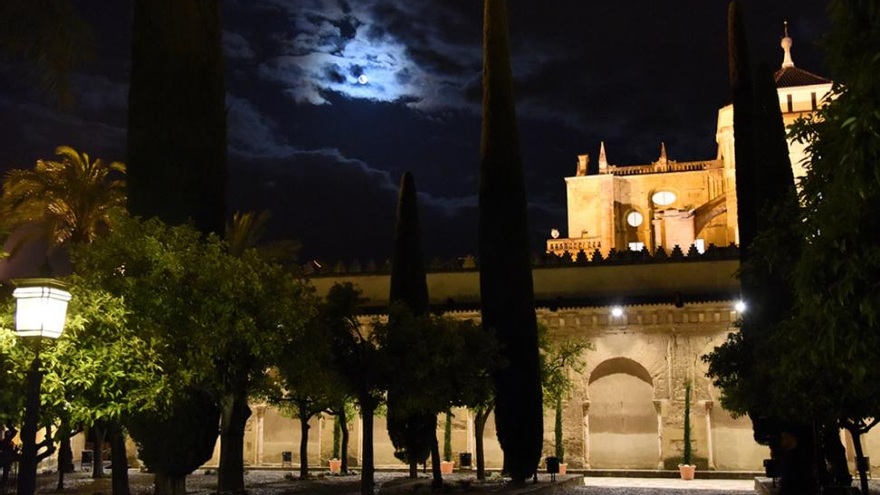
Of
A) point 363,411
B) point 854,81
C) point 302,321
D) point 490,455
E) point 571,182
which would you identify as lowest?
point 490,455

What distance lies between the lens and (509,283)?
67.7ft

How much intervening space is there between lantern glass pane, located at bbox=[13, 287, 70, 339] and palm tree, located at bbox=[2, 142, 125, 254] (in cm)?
1790

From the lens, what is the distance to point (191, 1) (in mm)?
13742

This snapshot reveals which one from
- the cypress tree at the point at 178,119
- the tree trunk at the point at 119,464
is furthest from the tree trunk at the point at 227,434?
the tree trunk at the point at 119,464

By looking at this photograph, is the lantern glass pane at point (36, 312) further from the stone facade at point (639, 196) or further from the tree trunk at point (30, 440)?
the stone facade at point (639, 196)

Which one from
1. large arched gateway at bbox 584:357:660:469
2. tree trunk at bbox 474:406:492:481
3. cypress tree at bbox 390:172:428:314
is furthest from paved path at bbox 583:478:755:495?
cypress tree at bbox 390:172:428:314

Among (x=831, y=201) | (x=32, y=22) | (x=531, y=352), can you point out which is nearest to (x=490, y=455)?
(x=531, y=352)

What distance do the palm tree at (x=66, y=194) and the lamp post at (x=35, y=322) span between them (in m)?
17.9

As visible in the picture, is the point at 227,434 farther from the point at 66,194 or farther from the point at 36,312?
the point at 66,194

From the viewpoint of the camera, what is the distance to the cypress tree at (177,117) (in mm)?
12906

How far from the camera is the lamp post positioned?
24.0ft

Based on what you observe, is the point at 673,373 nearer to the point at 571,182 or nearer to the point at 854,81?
the point at 854,81

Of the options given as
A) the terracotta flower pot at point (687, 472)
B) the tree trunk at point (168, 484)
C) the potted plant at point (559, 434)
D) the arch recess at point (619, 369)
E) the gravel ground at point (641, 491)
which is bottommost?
the terracotta flower pot at point (687, 472)

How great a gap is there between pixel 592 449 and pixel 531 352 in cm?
1165
